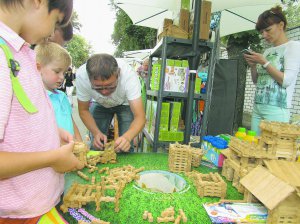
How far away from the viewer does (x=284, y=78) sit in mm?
2238

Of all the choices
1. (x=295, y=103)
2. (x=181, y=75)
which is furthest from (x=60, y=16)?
(x=295, y=103)

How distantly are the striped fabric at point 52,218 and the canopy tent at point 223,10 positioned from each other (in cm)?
293

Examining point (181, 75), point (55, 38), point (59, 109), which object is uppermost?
point (55, 38)

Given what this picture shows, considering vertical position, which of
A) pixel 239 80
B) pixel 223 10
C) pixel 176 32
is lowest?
pixel 239 80

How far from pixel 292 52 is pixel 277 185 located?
1.60 m

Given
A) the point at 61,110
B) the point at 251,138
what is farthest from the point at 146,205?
the point at 61,110

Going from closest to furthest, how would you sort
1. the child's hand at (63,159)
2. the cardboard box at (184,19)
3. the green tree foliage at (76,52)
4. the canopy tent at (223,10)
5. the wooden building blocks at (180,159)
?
the child's hand at (63,159) < the wooden building blocks at (180,159) < the cardboard box at (184,19) < the canopy tent at (223,10) < the green tree foliage at (76,52)

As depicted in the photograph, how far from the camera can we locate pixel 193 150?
69.3 inches

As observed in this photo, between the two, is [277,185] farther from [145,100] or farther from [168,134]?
[145,100]

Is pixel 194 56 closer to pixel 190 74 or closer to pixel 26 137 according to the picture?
pixel 190 74

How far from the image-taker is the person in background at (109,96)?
1.99 m

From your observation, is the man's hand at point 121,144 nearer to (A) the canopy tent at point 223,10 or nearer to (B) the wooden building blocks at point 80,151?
(B) the wooden building blocks at point 80,151

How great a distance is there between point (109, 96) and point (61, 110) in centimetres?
66

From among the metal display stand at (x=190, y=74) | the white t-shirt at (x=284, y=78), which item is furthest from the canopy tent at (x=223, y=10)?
the white t-shirt at (x=284, y=78)
